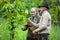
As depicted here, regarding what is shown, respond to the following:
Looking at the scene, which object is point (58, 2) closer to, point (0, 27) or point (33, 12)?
point (0, 27)

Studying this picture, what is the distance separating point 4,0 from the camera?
890cm

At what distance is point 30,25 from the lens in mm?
7840

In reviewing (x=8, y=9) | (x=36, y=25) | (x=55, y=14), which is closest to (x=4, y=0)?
(x=8, y=9)

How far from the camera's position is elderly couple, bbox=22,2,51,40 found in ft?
23.3

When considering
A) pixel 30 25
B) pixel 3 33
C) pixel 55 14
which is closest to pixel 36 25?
pixel 30 25

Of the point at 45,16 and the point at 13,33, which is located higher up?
the point at 45,16

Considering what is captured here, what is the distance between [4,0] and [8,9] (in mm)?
309

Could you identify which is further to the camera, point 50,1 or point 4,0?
point 50,1

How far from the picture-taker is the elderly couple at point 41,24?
7110 mm

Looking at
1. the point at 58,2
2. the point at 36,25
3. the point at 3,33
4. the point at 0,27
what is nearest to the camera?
the point at 36,25

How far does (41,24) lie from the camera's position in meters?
7.11

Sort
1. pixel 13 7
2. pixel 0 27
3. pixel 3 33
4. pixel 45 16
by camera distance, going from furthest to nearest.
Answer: pixel 3 33 < pixel 0 27 < pixel 13 7 < pixel 45 16

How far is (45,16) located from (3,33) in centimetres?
449

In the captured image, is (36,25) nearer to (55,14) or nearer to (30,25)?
(30,25)
